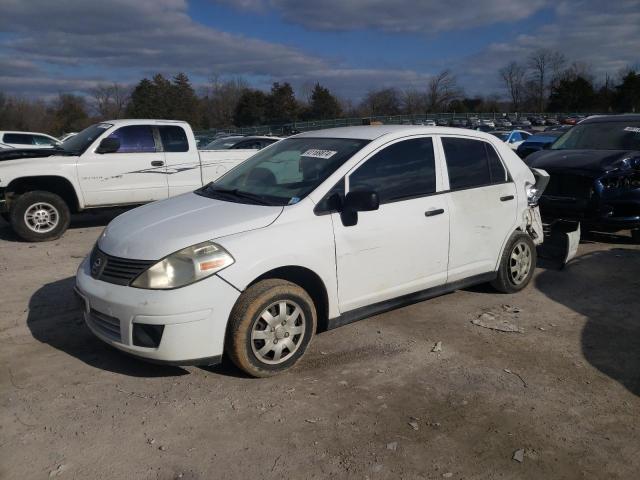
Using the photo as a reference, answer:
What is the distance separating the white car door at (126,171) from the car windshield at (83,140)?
16cm

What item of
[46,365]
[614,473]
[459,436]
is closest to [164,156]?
[46,365]

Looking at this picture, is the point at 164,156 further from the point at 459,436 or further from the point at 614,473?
the point at 614,473

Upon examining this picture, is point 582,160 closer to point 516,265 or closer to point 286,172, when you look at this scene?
point 516,265

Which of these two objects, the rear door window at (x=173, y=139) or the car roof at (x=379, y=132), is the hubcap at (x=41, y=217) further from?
the car roof at (x=379, y=132)

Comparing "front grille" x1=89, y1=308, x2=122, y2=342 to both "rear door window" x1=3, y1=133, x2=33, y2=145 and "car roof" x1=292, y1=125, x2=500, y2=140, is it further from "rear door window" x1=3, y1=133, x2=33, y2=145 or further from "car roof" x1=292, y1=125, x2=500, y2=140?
"rear door window" x1=3, y1=133, x2=33, y2=145

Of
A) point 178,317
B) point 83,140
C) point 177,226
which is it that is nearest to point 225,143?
point 83,140

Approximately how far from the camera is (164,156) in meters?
9.35

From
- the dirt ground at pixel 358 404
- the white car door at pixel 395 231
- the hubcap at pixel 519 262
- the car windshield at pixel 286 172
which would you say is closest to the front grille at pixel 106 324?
the dirt ground at pixel 358 404

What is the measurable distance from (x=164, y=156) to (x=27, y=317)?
4.68m

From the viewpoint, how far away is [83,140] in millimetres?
9164

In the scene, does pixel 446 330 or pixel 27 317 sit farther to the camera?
pixel 27 317

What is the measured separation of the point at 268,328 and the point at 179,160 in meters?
6.34

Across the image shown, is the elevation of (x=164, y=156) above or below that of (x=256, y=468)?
above

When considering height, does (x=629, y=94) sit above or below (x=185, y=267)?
above
